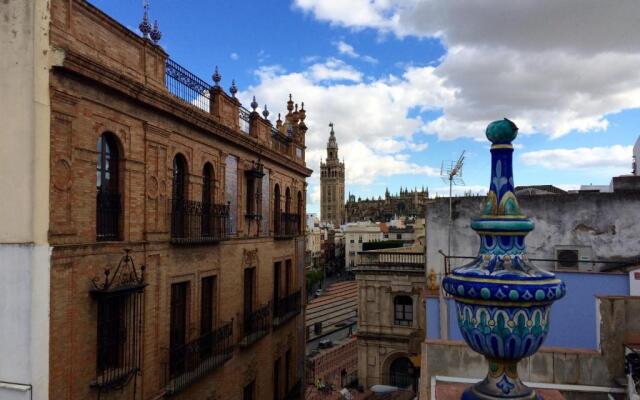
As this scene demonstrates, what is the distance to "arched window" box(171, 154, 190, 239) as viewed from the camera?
36.1 ft

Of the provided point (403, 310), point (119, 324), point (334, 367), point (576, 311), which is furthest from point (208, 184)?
point (334, 367)

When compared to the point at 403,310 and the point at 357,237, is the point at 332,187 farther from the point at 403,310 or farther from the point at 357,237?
the point at 403,310

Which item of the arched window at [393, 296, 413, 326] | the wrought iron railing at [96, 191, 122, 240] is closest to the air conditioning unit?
the arched window at [393, 296, 413, 326]

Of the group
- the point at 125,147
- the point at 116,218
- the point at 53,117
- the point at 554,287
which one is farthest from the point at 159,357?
the point at 554,287

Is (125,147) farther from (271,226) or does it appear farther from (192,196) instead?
(271,226)

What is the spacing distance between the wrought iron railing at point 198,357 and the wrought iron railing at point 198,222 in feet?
7.44

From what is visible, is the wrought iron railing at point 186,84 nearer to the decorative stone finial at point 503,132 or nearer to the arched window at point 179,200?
the arched window at point 179,200

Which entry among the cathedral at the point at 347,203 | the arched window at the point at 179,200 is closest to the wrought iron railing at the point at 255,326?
the arched window at the point at 179,200

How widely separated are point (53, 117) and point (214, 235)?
565 centimetres

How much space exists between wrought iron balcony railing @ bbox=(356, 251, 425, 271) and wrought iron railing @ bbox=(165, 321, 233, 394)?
41.5 ft

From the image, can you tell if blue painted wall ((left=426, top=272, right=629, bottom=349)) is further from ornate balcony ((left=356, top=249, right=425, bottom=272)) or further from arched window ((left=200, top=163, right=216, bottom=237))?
ornate balcony ((left=356, top=249, right=425, bottom=272))

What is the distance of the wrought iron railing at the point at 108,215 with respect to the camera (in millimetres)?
8758

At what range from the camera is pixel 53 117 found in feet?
24.7

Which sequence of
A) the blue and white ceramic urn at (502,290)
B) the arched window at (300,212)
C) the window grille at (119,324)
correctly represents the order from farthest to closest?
1. the arched window at (300,212)
2. the window grille at (119,324)
3. the blue and white ceramic urn at (502,290)
